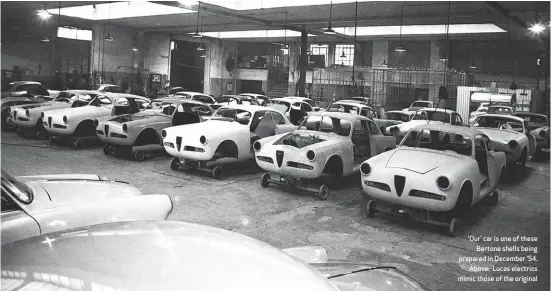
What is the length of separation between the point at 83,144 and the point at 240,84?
83.1 ft

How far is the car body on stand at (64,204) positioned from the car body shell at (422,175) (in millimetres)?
3687

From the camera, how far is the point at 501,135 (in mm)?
11672

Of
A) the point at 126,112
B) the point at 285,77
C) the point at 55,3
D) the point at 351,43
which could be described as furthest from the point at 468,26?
the point at 55,3

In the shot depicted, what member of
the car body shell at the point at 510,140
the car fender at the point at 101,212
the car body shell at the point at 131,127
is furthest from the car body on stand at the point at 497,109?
the car fender at the point at 101,212

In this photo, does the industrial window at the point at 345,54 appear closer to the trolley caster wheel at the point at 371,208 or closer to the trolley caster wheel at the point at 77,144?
the trolley caster wheel at the point at 77,144

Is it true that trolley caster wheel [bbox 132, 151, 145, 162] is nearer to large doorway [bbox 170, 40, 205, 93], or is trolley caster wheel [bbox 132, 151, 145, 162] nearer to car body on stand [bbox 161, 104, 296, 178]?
car body on stand [bbox 161, 104, 296, 178]

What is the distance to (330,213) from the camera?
24.3 ft

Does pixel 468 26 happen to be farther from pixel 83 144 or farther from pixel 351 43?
pixel 83 144

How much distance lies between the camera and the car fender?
3.12 metres

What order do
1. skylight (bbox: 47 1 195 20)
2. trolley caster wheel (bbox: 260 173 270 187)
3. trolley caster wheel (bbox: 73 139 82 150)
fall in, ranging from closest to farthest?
trolley caster wheel (bbox: 260 173 270 187), trolley caster wheel (bbox: 73 139 82 150), skylight (bbox: 47 1 195 20)

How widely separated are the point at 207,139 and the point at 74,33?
25.0 metres

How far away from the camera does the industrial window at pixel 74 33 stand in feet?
95.5

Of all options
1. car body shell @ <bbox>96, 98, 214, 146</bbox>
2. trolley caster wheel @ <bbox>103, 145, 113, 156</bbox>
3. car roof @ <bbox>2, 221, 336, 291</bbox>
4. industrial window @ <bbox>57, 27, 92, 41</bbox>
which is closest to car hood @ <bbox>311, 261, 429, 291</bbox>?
car roof @ <bbox>2, 221, 336, 291</bbox>

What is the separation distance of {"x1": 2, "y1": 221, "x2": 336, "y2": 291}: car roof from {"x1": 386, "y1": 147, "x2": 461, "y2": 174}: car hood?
527cm
